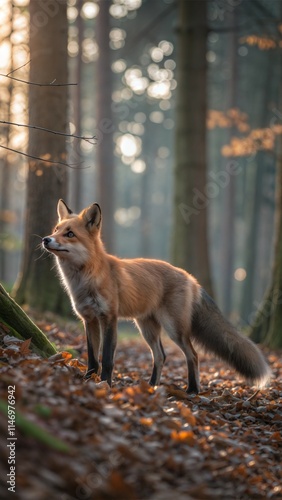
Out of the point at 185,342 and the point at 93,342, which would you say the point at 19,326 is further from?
the point at 185,342

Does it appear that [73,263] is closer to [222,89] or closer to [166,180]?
[222,89]

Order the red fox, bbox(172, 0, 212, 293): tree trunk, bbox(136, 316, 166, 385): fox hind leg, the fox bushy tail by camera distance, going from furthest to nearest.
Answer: bbox(172, 0, 212, 293): tree trunk, bbox(136, 316, 166, 385): fox hind leg, the fox bushy tail, the red fox

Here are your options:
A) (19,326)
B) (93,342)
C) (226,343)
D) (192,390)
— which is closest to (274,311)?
(226,343)

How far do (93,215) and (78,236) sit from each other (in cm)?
33

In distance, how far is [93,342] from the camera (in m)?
7.14

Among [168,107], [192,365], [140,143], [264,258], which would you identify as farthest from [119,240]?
[192,365]

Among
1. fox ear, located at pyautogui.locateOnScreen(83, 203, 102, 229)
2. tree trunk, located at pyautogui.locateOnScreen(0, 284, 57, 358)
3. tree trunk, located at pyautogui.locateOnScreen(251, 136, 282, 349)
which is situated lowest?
tree trunk, located at pyautogui.locateOnScreen(251, 136, 282, 349)

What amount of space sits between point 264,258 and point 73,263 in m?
33.5

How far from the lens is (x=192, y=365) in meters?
7.53

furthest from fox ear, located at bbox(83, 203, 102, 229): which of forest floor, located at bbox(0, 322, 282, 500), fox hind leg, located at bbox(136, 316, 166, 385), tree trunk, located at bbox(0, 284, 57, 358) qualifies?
fox hind leg, located at bbox(136, 316, 166, 385)

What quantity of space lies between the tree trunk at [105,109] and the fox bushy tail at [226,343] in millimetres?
16863

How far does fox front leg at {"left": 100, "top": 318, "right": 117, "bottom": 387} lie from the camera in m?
6.69

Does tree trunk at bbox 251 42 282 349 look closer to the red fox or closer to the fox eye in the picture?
the red fox

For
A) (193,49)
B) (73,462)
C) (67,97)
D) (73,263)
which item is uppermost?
(193,49)
